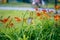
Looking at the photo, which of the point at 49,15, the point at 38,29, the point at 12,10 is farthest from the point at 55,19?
the point at 12,10

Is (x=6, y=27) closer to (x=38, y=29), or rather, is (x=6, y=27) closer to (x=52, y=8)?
(x=38, y=29)

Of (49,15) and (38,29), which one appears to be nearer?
(38,29)

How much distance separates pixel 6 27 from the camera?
6.34 ft

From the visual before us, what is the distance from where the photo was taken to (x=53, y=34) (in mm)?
1862

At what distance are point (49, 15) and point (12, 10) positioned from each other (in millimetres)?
336

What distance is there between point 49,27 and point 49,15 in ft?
0.50

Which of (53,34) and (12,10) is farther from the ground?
(12,10)

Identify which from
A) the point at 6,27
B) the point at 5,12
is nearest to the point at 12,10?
the point at 5,12

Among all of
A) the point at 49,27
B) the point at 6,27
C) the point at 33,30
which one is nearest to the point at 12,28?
the point at 6,27

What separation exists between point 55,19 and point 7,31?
46 centimetres

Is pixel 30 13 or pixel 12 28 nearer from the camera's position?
pixel 12 28

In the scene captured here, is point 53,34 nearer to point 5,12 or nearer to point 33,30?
point 33,30

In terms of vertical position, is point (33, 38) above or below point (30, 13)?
below

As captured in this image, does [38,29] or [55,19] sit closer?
[38,29]
